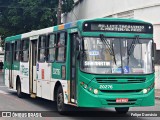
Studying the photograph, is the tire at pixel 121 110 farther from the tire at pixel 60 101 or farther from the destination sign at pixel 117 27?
the destination sign at pixel 117 27

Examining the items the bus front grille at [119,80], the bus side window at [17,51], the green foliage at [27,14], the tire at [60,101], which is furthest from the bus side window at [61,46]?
the green foliage at [27,14]

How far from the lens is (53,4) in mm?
40719

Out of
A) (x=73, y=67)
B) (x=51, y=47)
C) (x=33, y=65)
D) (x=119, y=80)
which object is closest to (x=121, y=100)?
(x=119, y=80)

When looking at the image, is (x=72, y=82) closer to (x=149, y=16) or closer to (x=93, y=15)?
(x=149, y=16)

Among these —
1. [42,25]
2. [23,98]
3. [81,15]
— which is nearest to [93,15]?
[81,15]

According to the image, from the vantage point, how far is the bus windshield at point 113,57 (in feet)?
37.3

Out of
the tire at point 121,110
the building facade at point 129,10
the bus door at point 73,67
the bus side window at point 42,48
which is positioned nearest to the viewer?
the bus door at point 73,67

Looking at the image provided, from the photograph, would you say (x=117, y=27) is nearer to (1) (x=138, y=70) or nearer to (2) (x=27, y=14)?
(1) (x=138, y=70)

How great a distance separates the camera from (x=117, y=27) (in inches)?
A: 463

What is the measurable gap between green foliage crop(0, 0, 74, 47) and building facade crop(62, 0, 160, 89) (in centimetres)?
360

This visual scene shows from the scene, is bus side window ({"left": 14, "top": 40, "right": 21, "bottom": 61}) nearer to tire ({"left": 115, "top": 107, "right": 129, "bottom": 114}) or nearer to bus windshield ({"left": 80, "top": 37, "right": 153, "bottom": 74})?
tire ({"left": 115, "top": 107, "right": 129, "bottom": 114})

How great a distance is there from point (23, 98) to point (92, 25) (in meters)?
7.95

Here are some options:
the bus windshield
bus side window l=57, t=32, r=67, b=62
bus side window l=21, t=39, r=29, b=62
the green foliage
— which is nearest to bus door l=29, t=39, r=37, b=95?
bus side window l=21, t=39, r=29, b=62

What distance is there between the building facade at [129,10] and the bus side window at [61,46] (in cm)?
1259
